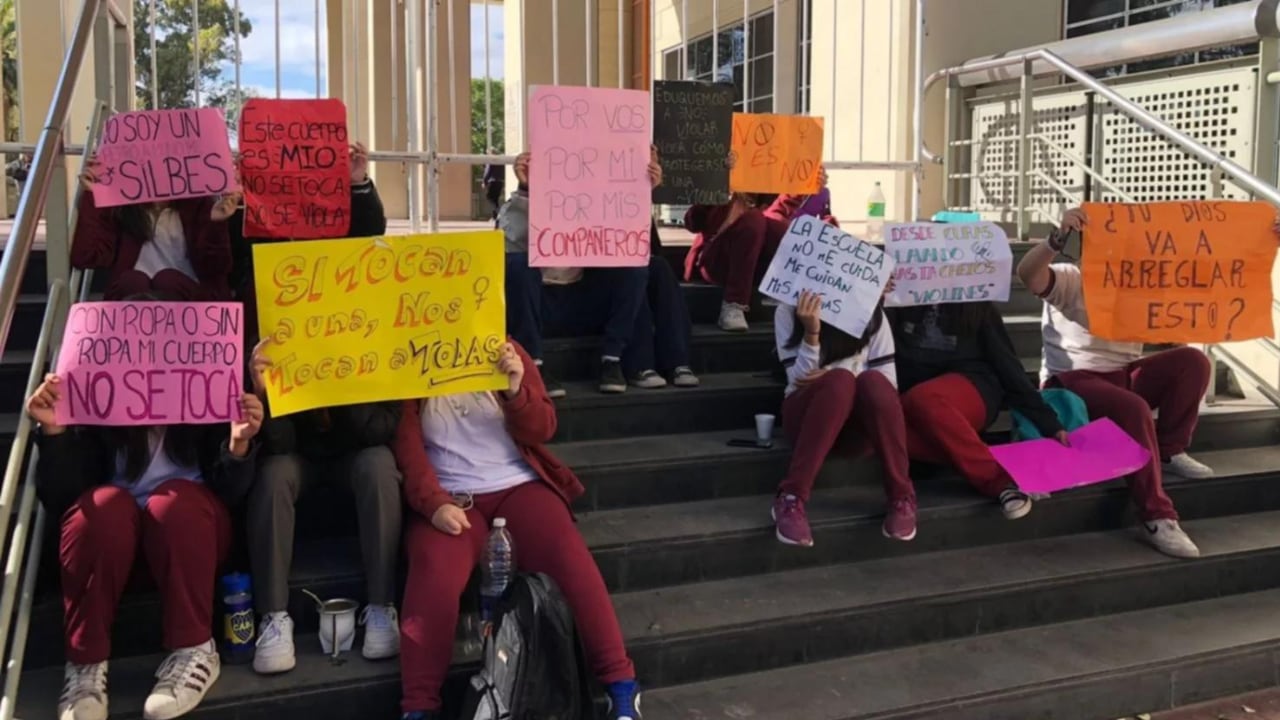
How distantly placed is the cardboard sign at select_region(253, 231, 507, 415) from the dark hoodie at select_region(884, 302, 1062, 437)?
6.04ft

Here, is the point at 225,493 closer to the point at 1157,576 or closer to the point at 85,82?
the point at 1157,576

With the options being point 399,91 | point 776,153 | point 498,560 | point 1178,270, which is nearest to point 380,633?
point 498,560

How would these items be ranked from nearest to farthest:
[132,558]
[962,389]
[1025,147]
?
[132,558] → [962,389] → [1025,147]

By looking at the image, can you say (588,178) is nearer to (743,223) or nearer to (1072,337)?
(743,223)

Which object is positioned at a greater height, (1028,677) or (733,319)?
(733,319)

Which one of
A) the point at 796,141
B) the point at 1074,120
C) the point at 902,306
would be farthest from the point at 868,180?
the point at 902,306

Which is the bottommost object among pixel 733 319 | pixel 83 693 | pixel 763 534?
pixel 83 693

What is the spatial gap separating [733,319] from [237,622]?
2.68 meters

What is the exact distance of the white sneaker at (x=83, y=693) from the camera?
2637mm

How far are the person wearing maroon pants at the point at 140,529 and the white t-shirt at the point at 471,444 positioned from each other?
0.56 meters

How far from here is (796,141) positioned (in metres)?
4.84

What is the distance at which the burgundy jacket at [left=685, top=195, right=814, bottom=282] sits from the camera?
496 cm

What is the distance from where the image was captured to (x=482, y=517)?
3174 millimetres

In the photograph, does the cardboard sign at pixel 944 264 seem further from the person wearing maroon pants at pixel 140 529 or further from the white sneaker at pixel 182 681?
the white sneaker at pixel 182 681
